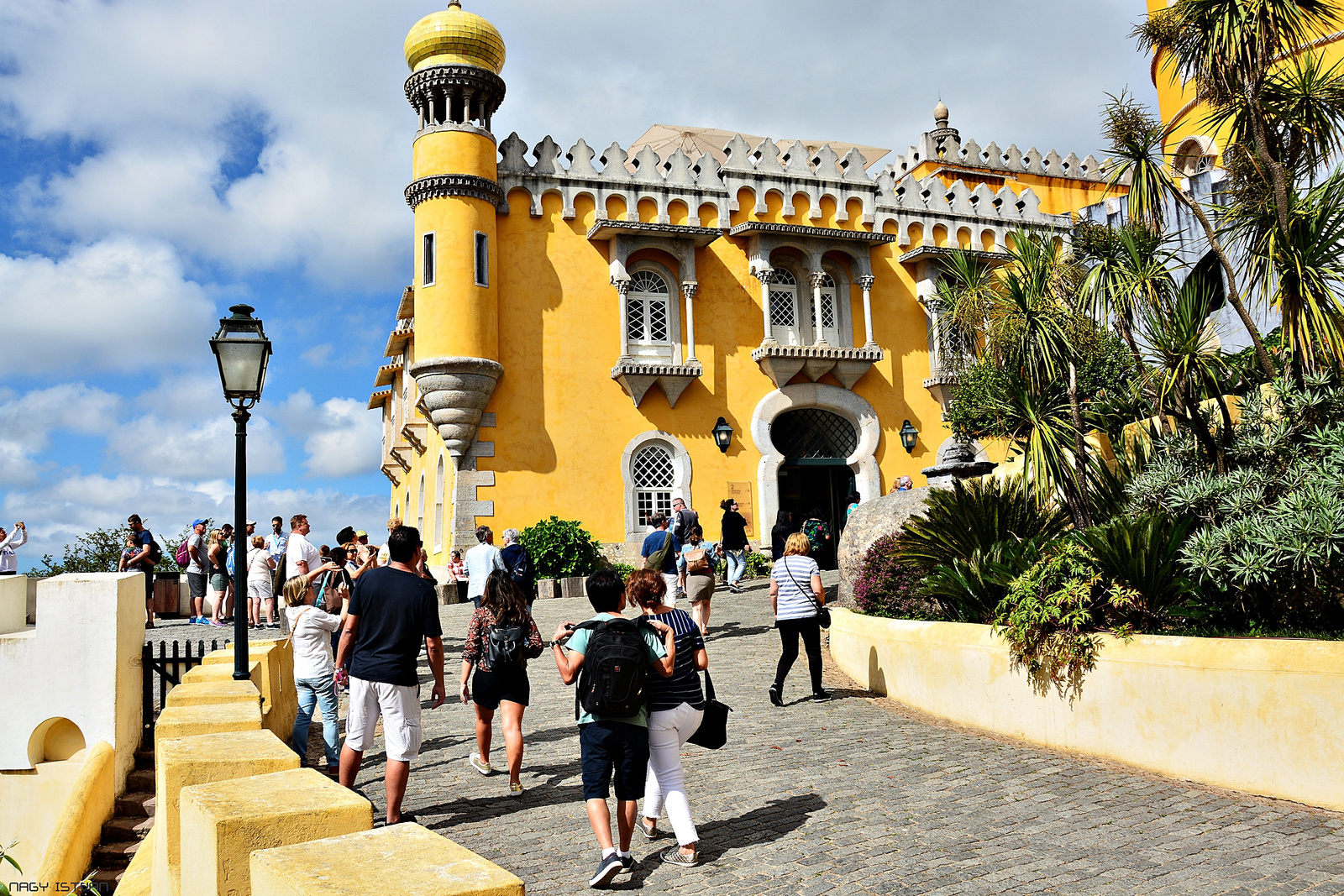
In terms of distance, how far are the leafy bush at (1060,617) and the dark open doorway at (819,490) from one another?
14.9m

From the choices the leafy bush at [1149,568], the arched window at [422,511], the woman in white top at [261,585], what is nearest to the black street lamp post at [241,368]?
the leafy bush at [1149,568]

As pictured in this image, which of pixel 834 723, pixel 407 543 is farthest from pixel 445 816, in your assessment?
pixel 834 723

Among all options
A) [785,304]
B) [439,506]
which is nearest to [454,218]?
[439,506]

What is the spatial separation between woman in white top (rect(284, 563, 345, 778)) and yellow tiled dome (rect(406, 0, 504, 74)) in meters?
15.1

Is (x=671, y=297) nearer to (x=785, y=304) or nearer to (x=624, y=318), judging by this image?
(x=624, y=318)

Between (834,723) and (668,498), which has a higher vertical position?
(668,498)

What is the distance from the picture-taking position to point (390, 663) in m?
6.18

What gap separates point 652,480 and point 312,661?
46.5ft

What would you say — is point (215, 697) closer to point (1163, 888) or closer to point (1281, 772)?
point (1163, 888)

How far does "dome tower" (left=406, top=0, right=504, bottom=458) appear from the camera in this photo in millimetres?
20047

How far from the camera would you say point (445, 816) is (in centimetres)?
661

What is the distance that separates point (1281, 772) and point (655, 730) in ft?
13.2

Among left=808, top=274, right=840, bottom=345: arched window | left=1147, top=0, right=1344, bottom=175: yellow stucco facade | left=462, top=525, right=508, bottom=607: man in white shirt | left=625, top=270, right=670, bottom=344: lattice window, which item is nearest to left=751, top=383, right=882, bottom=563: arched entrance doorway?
left=808, top=274, right=840, bottom=345: arched window

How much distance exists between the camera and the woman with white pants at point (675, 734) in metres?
5.53
